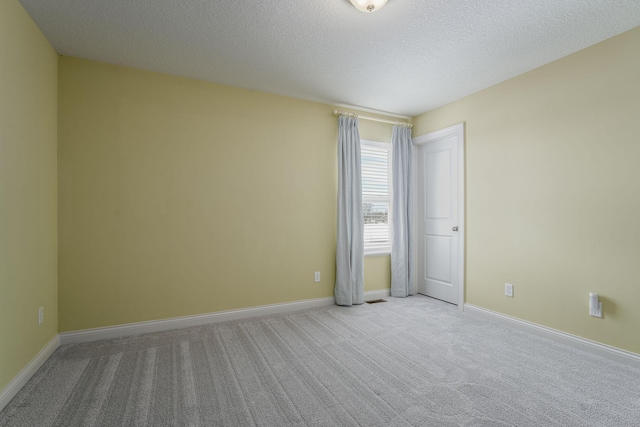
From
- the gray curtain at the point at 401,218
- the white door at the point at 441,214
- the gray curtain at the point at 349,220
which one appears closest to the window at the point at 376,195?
the gray curtain at the point at 401,218

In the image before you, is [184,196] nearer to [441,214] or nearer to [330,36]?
[330,36]

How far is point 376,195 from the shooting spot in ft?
14.0

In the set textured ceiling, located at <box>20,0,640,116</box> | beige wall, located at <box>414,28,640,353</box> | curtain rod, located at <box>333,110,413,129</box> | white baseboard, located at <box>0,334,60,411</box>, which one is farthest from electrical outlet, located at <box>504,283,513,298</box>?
white baseboard, located at <box>0,334,60,411</box>

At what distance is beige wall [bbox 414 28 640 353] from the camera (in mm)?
2350

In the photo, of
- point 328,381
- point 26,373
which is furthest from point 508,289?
point 26,373

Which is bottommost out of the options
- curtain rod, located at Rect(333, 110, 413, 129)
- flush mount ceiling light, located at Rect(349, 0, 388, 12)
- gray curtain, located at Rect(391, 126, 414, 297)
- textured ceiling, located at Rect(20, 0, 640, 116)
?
gray curtain, located at Rect(391, 126, 414, 297)

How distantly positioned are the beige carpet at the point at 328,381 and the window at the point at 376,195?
1.49 m

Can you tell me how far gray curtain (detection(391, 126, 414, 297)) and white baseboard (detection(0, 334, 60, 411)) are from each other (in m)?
3.74

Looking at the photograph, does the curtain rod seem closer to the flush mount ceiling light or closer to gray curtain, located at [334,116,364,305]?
gray curtain, located at [334,116,364,305]

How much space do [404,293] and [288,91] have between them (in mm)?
3124

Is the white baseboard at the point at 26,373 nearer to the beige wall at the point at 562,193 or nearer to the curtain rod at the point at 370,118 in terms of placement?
the curtain rod at the point at 370,118

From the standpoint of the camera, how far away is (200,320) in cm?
314

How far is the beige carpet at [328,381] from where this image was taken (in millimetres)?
1705

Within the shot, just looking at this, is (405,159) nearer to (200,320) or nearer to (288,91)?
(288,91)
